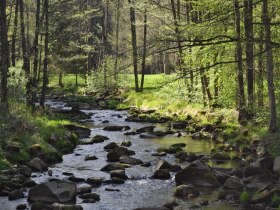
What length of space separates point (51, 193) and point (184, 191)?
159 inches

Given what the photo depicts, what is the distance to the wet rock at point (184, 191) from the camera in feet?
46.3

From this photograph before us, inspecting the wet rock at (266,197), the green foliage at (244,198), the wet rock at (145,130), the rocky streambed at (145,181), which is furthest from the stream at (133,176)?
the wet rock at (145,130)

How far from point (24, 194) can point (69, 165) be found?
4446 mm

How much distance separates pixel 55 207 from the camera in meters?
12.4

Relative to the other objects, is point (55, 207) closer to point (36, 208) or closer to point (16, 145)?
point (36, 208)

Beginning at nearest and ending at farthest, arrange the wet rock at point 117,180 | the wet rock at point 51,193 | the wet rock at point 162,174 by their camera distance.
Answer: the wet rock at point 51,193 → the wet rock at point 117,180 → the wet rock at point 162,174

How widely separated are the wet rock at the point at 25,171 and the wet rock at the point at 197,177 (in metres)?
5.13

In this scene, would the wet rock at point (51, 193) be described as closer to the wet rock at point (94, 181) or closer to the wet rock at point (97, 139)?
the wet rock at point (94, 181)

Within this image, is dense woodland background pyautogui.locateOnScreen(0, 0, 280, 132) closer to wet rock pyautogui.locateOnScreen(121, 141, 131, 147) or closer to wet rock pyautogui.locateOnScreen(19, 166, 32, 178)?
wet rock pyautogui.locateOnScreen(121, 141, 131, 147)

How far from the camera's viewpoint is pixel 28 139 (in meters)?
19.6

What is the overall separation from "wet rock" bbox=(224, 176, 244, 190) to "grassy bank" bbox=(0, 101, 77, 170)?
7.33m

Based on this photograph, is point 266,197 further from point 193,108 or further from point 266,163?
point 193,108

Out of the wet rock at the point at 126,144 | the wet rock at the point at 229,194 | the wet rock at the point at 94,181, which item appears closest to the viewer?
the wet rock at the point at 229,194

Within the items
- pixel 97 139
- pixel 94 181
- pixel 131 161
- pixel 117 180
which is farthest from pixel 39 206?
pixel 97 139
